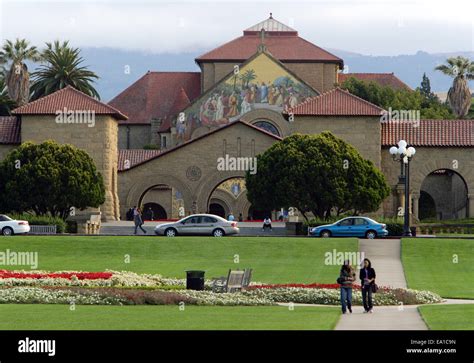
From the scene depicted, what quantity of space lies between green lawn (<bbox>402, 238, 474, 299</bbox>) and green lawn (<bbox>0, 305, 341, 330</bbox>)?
8965 millimetres

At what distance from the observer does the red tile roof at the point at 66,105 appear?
8362 cm

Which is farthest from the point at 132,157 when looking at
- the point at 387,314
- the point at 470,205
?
the point at 387,314

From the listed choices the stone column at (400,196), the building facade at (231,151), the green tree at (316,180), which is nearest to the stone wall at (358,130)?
the building facade at (231,151)

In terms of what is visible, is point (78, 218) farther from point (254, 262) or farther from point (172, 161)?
point (254, 262)

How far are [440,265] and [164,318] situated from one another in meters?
22.9

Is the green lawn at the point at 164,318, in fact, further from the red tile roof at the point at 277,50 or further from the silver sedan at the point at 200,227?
the red tile roof at the point at 277,50

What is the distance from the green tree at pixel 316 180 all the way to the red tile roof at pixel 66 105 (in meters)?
12.1

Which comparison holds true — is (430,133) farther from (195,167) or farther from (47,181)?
(47,181)

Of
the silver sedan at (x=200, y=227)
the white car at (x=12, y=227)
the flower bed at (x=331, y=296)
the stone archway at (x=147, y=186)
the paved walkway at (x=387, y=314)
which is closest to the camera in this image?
the paved walkway at (x=387, y=314)

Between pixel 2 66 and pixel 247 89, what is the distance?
91.1ft

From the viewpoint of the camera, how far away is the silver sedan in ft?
214

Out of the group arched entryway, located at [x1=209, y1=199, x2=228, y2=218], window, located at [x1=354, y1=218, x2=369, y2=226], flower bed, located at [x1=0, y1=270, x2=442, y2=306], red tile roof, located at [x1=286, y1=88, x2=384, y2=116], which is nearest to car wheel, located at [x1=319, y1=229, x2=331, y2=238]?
window, located at [x1=354, y1=218, x2=369, y2=226]

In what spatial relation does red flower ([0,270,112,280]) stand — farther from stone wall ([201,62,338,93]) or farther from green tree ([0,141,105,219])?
stone wall ([201,62,338,93])

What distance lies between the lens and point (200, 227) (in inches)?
2591
